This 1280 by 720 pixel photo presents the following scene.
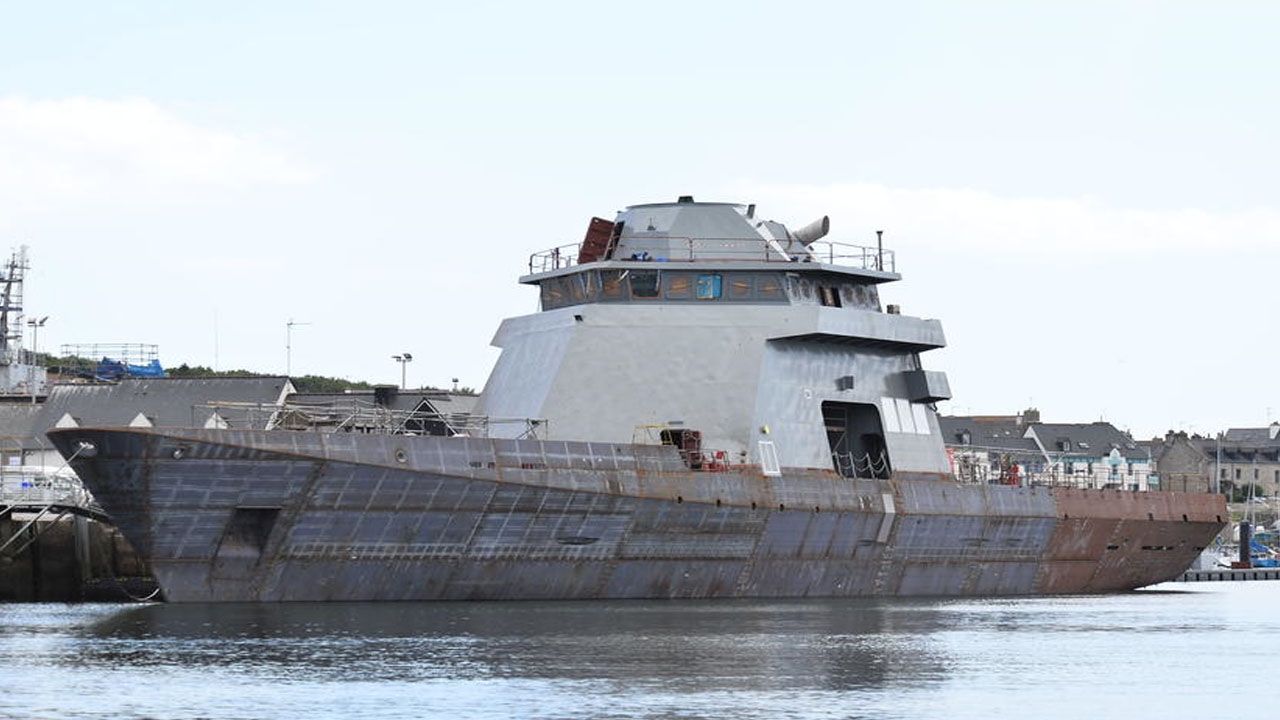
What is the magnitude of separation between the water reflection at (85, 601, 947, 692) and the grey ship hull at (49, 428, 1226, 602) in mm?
741

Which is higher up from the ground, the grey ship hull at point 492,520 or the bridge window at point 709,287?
the bridge window at point 709,287

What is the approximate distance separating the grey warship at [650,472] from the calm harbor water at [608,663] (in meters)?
1.26

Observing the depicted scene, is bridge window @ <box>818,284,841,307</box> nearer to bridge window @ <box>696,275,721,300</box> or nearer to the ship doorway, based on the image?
the ship doorway

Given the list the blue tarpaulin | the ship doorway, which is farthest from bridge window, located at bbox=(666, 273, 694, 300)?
the blue tarpaulin

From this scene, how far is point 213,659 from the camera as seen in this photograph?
3080 cm

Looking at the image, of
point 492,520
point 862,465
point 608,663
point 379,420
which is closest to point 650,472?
point 492,520

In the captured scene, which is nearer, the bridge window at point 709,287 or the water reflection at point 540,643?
the water reflection at point 540,643

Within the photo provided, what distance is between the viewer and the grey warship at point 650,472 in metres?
38.6

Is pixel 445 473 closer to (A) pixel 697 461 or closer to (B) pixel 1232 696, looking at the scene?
(A) pixel 697 461

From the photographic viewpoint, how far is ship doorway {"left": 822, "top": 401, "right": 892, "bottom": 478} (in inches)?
1973

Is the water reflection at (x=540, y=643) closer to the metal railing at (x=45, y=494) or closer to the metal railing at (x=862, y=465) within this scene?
the metal railing at (x=45, y=494)

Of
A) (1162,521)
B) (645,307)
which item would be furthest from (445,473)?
(1162,521)

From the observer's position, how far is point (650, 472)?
141ft

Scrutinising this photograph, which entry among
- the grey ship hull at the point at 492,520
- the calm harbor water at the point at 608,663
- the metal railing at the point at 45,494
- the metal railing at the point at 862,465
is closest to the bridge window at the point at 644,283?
the grey ship hull at the point at 492,520
